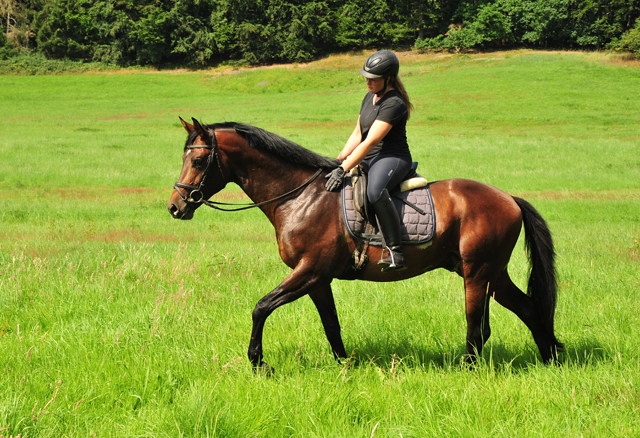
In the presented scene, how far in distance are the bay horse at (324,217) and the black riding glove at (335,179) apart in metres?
0.11

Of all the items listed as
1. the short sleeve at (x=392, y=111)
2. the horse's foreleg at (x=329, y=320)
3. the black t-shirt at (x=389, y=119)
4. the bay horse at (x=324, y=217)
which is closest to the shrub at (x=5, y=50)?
the bay horse at (x=324, y=217)

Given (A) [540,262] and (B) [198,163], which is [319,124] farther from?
(B) [198,163]

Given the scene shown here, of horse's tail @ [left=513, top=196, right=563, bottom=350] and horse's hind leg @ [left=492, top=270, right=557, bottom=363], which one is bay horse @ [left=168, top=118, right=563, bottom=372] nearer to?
horse's hind leg @ [left=492, top=270, right=557, bottom=363]

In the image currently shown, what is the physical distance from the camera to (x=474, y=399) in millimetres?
4023

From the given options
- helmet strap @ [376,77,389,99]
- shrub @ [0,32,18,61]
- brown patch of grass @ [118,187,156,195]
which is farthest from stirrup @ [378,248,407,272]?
shrub @ [0,32,18,61]

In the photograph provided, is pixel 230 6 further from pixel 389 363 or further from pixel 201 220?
pixel 389 363

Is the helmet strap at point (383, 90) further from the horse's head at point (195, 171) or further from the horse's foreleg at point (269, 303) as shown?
the horse's foreleg at point (269, 303)

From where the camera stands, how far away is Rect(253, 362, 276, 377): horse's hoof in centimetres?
464

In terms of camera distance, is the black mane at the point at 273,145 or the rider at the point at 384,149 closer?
the rider at the point at 384,149

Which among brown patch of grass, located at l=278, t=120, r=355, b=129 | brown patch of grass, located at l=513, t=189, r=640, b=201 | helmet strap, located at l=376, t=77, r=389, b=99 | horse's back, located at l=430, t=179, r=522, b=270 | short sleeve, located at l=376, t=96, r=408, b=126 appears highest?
helmet strap, located at l=376, t=77, r=389, b=99

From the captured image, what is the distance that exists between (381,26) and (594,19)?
31280mm

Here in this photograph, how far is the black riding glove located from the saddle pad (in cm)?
14

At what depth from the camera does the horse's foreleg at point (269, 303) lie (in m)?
4.74

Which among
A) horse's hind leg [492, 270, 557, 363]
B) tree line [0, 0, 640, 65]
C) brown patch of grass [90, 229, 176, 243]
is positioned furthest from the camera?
tree line [0, 0, 640, 65]
